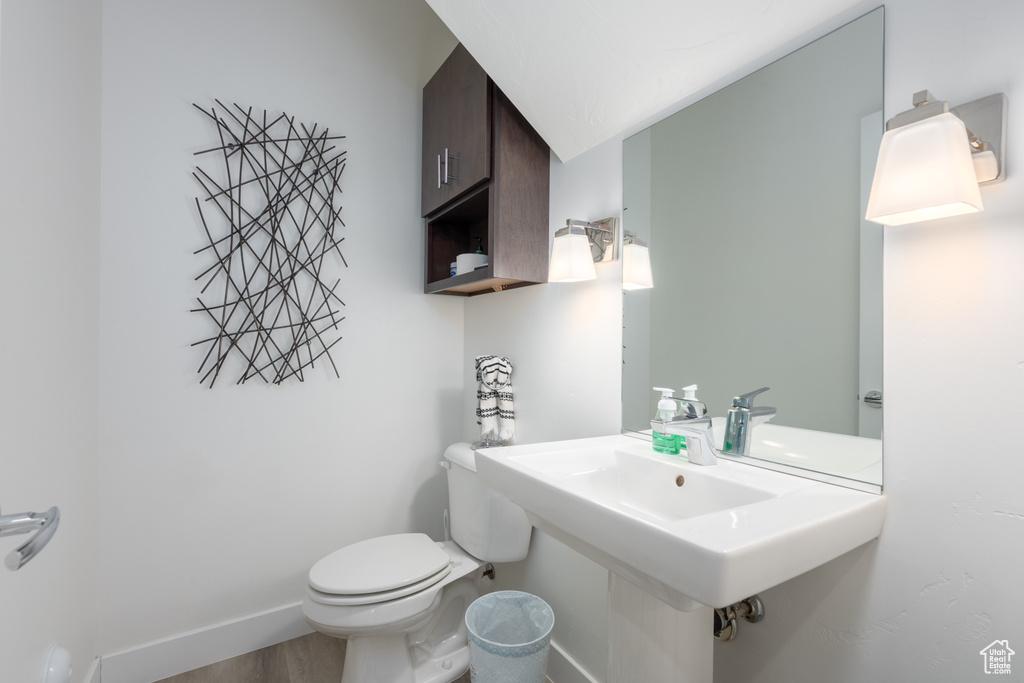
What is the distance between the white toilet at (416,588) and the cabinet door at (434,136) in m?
1.01

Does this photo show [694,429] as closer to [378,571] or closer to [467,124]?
[378,571]

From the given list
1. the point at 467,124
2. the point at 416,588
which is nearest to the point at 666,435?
the point at 416,588

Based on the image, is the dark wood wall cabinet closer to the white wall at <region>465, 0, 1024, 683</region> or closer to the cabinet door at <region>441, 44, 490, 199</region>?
the cabinet door at <region>441, 44, 490, 199</region>

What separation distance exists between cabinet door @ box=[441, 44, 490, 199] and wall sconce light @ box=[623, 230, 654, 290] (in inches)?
20.9

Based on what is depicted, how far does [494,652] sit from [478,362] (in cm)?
94

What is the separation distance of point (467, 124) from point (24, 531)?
1526 millimetres

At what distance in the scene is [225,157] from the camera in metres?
1.66

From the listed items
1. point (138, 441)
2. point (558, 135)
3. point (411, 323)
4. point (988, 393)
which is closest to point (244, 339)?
point (138, 441)

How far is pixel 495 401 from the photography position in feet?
5.76

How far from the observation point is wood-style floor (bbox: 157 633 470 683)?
5.06ft

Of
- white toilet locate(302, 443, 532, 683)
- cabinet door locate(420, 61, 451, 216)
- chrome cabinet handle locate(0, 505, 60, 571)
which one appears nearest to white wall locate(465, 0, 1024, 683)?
white toilet locate(302, 443, 532, 683)

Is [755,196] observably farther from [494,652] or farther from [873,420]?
[494,652]

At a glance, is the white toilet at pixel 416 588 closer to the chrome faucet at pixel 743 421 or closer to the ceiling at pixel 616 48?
the chrome faucet at pixel 743 421

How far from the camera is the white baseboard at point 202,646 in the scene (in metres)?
1.50
